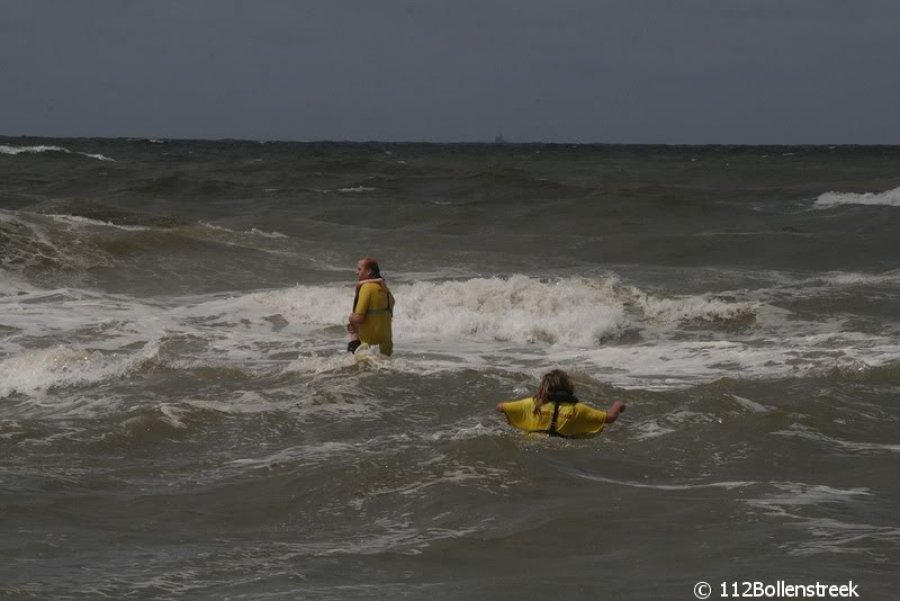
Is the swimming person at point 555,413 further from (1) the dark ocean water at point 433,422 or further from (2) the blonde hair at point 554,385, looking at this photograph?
(1) the dark ocean water at point 433,422

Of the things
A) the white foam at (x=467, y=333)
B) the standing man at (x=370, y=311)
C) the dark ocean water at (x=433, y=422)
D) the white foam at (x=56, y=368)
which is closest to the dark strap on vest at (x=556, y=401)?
the dark ocean water at (x=433, y=422)

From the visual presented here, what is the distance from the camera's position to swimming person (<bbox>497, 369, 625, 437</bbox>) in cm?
930

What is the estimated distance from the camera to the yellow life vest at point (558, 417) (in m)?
9.35

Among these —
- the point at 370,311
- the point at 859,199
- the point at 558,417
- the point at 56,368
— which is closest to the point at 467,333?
the point at 370,311

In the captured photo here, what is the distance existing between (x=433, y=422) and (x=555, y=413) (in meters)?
1.68

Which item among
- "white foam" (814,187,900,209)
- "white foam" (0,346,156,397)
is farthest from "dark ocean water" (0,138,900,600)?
"white foam" (814,187,900,209)

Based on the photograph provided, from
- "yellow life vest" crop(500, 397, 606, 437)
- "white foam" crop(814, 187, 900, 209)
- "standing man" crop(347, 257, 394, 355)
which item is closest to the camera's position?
"yellow life vest" crop(500, 397, 606, 437)

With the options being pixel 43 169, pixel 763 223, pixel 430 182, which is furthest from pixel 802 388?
pixel 43 169

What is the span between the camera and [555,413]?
934cm

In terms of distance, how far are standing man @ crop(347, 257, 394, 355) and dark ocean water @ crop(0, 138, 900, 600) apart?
238mm

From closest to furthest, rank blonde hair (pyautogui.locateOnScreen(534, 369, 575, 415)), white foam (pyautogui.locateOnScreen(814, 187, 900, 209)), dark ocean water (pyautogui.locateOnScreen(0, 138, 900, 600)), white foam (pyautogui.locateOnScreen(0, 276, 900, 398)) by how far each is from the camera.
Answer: dark ocean water (pyautogui.locateOnScreen(0, 138, 900, 600)) < blonde hair (pyautogui.locateOnScreen(534, 369, 575, 415)) < white foam (pyautogui.locateOnScreen(0, 276, 900, 398)) < white foam (pyautogui.locateOnScreen(814, 187, 900, 209))

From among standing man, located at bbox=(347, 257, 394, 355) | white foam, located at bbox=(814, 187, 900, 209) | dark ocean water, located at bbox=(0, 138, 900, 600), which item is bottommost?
dark ocean water, located at bbox=(0, 138, 900, 600)

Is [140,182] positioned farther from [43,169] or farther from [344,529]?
[344,529]

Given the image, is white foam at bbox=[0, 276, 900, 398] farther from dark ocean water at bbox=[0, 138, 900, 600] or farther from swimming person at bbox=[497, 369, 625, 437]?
swimming person at bbox=[497, 369, 625, 437]
